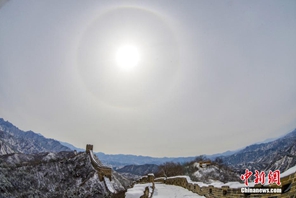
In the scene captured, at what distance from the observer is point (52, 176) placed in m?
20.6

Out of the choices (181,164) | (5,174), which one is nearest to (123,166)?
(181,164)

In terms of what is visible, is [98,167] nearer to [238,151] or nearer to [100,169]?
[100,169]

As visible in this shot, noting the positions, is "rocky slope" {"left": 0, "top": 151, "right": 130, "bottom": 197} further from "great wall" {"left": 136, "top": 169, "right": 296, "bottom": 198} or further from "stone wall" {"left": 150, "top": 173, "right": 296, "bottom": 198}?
"great wall" {"left": 136, "top": 169, "right": 296, "bottom": 198}

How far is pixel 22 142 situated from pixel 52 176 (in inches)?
172

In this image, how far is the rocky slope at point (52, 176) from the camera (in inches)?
690

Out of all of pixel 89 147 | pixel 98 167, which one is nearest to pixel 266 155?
pixel 98 167

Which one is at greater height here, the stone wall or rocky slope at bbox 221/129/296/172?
rocky slope at bbox 221/129/296/172

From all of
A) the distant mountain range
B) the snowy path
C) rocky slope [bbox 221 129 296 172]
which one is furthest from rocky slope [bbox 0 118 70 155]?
rocky slope [bbox 221 129 296 172]

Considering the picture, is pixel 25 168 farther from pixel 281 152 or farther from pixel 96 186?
pixel 281 152

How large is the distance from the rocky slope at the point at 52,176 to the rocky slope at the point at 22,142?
615 millimetres

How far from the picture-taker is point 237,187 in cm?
550

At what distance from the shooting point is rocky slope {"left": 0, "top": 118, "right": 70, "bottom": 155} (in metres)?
19.3

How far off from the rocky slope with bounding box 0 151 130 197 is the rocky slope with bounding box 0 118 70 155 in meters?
0.61

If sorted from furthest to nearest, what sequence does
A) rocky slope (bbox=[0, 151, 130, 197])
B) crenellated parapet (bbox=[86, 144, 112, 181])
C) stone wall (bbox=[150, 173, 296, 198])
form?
1. crenellated parapet (bbox=[86, 144, 112, 181])
2. rocky slope (bbox=[0, 151, 130, 197])
3. stone wall (bbox=[150, 173, 296, 198])
